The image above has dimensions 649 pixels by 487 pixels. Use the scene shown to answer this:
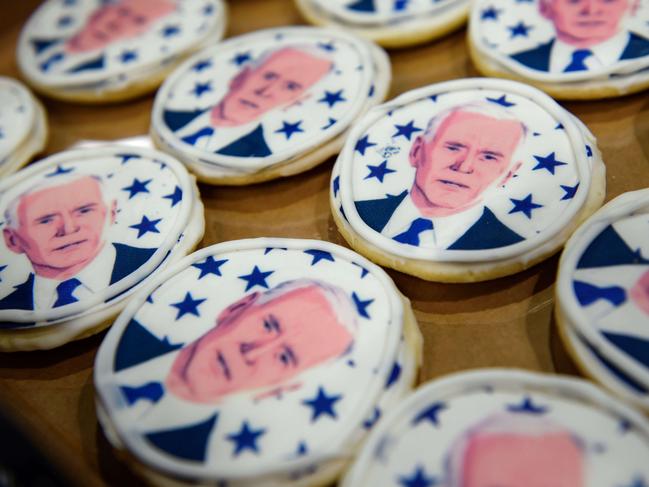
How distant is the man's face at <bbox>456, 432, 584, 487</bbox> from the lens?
1084mm

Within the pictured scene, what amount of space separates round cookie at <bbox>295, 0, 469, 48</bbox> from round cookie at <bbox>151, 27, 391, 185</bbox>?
10 centimetres

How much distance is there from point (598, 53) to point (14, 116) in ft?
5.44

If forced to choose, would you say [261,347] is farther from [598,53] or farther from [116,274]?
[598,53]

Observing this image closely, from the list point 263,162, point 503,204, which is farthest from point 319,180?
point 503,204

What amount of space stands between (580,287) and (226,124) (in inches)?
39.4

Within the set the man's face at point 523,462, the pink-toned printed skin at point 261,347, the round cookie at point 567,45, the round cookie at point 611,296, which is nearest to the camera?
the man's face at point 523,462

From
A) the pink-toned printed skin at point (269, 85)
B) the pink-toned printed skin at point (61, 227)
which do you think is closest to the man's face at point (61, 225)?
the pink-toned printed skin at point (61, 227)

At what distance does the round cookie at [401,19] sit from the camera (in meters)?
2.02

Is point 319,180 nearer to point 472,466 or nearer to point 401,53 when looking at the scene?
point 401,53

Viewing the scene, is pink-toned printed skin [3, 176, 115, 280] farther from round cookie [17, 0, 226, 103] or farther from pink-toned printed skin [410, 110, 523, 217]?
pink-toned printed skin [410, 110, 523, 217]

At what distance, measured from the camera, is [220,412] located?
127cm

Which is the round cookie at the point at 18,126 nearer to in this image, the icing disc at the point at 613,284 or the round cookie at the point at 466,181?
the round cookie at the point at 466,181

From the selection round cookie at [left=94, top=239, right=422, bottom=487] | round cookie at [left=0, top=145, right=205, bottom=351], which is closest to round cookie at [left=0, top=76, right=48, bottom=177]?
round cookie at [left=0, top=145, right=205, bottom=351]

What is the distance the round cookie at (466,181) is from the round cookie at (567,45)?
4.8 inches
